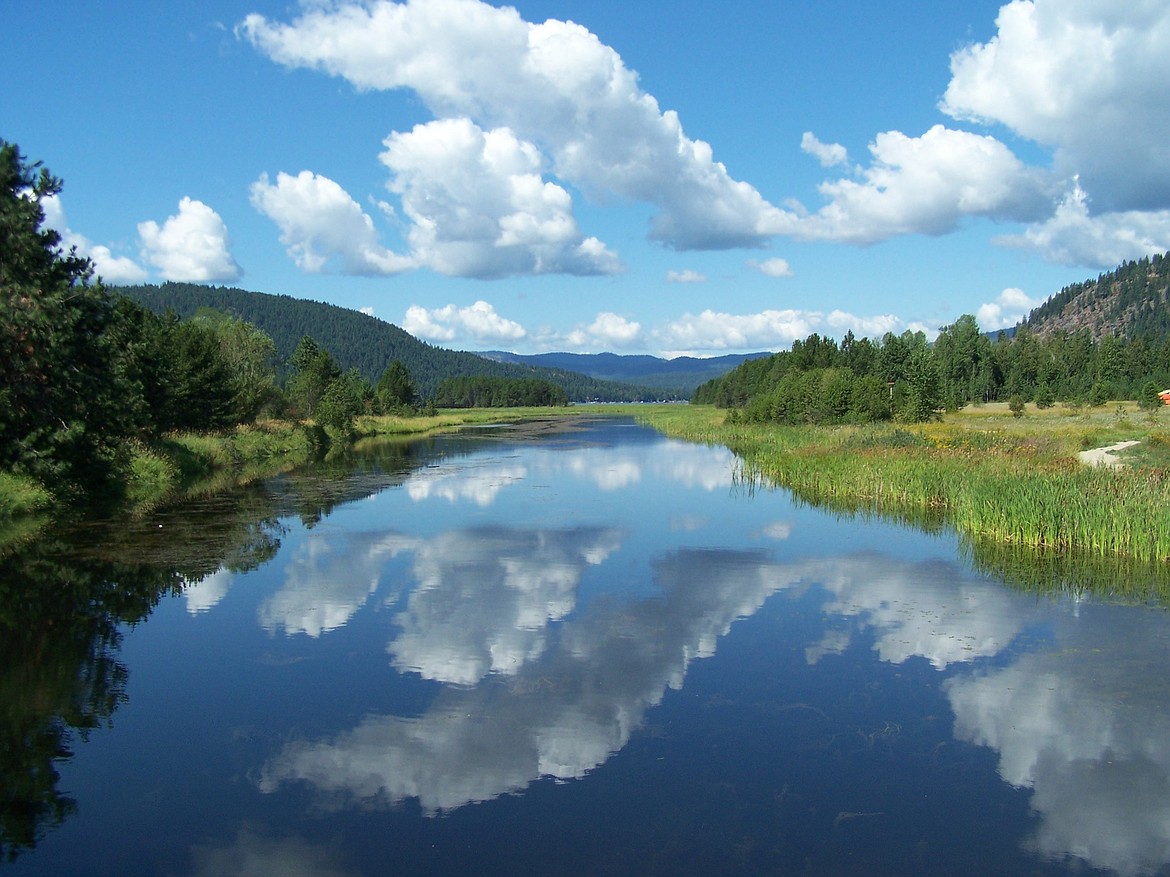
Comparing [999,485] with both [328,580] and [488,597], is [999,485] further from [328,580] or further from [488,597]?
[328,580]

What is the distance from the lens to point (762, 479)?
31.5 metres

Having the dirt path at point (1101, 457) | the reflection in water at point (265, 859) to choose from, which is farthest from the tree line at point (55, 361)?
the dirt path at point (1101, 457)

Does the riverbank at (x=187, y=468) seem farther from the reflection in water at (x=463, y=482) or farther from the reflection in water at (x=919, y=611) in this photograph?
the reflection in water at (x=919, y=611)

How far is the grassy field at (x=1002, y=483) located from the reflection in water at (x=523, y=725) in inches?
330

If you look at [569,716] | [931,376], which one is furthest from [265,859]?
[931,376]

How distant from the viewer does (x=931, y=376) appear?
6316cm

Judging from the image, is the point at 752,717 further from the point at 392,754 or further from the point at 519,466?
the point at 519,466

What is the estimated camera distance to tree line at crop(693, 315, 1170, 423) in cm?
5741

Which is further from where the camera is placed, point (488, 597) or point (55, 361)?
point (55, 361)

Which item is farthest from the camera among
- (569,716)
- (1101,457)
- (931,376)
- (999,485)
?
(931,376)

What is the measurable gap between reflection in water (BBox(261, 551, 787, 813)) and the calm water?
0.13 feet

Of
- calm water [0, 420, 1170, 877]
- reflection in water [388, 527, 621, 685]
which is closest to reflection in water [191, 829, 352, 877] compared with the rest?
calm water [0, 420, 1170, 877]

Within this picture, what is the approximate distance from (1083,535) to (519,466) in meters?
23.6

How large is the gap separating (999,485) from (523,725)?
14.4 metres
